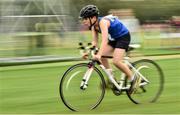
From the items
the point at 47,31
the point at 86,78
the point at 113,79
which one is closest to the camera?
the point at 86,78

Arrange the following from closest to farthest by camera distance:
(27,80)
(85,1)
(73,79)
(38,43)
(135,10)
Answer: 1. (73,79)
2. (27,80)
3. (38,43)
4. (85,1)
5. (135,10)

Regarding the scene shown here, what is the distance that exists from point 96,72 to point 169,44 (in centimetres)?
1389

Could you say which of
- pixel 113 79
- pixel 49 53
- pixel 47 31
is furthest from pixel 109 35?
pixel 47 31

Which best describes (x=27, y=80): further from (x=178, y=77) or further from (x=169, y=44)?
(x=169, y=44)

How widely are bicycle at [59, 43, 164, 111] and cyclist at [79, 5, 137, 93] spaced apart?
128mm

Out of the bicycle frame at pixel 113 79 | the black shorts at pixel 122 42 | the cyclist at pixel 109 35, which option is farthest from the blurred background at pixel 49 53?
the black shorts at pixel 122 42

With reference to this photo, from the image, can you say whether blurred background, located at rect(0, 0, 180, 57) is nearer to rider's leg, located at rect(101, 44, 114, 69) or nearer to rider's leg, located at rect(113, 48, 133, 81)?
rider's leg, located at rect(101, 44, 114, 69)

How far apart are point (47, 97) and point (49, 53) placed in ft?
25.2

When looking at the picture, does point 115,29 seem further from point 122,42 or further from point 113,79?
point 113,79

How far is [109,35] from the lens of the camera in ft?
28.4

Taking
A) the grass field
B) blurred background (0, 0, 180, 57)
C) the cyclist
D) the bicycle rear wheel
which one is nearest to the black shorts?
the cyclist

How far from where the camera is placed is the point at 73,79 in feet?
27.4

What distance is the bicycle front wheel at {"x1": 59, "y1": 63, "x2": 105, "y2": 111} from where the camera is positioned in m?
8.33

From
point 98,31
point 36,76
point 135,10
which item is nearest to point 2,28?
point 36,76
